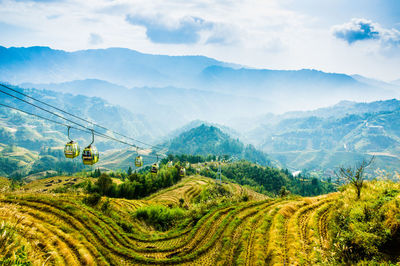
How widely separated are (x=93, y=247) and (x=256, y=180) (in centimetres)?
12562

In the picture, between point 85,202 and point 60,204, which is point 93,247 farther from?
point 85,202

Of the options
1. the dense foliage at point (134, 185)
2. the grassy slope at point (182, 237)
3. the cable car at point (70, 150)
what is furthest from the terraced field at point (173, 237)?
the dense foliage at point (134, 185)

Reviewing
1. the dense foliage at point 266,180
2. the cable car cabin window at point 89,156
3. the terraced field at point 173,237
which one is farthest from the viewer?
the dense foliage at point 266,180

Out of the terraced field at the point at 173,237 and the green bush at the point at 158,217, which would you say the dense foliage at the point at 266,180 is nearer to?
the green bush at the point at 158,217

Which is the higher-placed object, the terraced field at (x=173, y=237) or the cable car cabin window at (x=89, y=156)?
the cable car cabin window at (x=89, y=156)

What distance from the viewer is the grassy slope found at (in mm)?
11812

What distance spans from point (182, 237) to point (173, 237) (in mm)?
817

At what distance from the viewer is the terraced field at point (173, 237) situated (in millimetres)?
11734

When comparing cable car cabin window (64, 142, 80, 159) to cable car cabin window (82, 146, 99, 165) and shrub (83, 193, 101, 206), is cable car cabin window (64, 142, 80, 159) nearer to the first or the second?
cable car cabin window (82, 146, 99, 165)

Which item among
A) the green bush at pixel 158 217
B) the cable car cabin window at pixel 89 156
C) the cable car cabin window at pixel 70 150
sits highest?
the cable car cabin window at pixel 70 150

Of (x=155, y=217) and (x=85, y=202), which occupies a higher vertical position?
(x=85, y=202)

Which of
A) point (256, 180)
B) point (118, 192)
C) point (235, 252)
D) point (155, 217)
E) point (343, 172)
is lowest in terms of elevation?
point (256, 180)

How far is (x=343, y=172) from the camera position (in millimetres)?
14719

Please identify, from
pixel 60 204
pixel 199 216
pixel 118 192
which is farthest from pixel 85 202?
pixel 118 192
